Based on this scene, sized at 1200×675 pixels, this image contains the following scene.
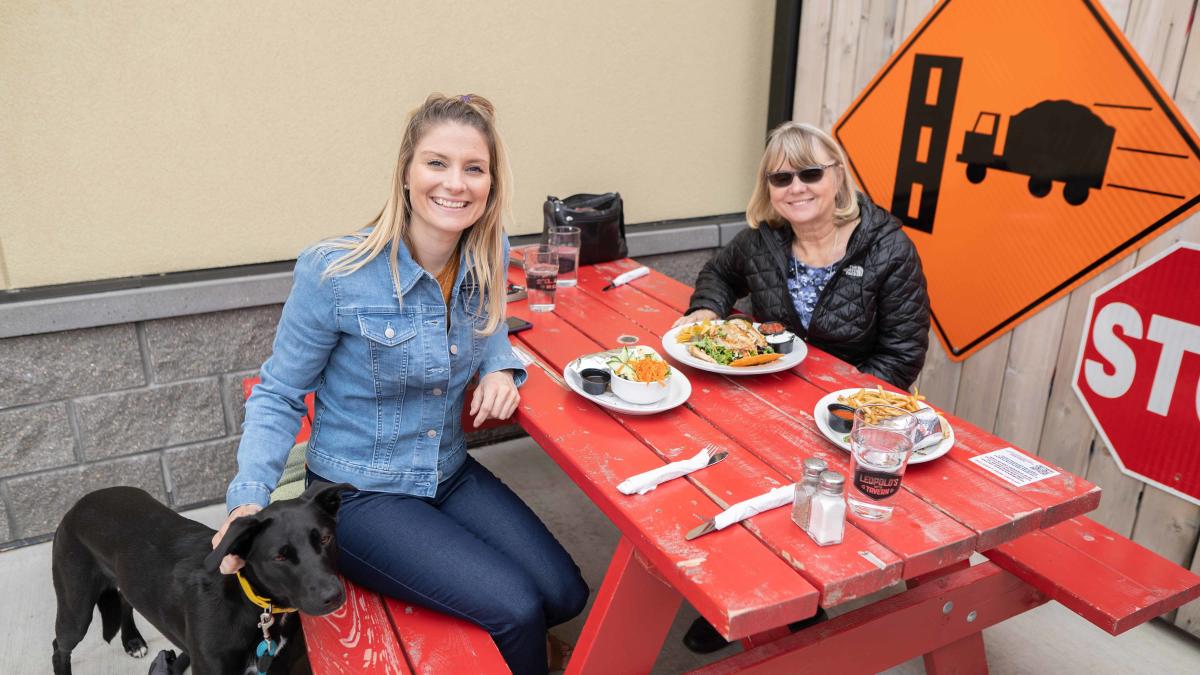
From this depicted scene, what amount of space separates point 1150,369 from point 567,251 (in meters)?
2.16

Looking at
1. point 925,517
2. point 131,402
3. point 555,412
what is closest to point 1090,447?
point 925,517

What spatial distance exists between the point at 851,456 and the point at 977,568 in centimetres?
74

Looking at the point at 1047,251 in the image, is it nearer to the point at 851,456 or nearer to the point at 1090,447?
the point at 1090,447

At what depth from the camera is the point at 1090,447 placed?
3.09m

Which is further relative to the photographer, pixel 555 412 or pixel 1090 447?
pixel 1090 447

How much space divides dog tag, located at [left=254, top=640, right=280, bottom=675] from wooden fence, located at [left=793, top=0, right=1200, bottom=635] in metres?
2.92

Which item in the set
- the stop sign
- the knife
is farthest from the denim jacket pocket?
the stop sign

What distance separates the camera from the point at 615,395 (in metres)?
2.18

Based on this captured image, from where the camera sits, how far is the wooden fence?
2.73 m

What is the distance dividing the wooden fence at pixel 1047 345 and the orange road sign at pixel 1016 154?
57 millimetres

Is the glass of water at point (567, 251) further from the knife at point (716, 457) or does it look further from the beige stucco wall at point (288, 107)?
the knife at point (716, 457)

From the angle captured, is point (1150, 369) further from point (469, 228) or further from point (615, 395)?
point (469, 228)

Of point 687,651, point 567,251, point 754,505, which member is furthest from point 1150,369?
point 567,251

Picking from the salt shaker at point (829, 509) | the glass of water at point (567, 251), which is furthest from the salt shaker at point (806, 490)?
the glass of water at point (567, 251)
